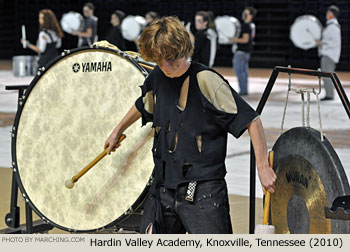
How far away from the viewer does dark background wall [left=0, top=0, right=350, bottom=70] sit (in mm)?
23062

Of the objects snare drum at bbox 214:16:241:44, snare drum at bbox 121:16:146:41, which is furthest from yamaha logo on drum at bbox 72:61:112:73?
snare drum at bbox 121:16:146:41

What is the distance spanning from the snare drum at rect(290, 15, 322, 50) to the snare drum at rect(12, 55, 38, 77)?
6693mm

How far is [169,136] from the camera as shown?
128 inches

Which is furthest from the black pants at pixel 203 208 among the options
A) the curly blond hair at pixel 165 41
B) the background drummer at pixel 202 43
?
the background drummer at pixel 202 43

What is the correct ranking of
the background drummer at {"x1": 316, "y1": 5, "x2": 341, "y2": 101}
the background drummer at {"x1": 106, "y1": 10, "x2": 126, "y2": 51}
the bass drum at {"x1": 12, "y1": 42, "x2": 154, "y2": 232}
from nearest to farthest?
the bass drum at {"x1": 12, "y1": 42, "x2": 154, "y2": 232}
the background drummer at {"x1": 316, "y1": 5, "x2": 341, "y2": 101}
the background drummer at {"x1": 106, "y1": 10, "x2": 126, "y2": 51}

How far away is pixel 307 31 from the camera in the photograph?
667 inches

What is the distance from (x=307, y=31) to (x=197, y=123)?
14.2 m

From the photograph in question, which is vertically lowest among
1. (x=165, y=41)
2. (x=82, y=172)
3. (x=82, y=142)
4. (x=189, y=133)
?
(x=82, y=172)

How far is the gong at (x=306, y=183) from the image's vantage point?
319cm

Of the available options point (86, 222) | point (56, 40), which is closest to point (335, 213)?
point (86, 222)

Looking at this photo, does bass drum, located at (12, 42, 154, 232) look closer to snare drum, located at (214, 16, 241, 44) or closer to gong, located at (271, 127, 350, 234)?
gong, located at (271, 127, 350, 234)

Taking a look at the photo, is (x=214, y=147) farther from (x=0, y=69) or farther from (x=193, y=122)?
(x=0, y=69)

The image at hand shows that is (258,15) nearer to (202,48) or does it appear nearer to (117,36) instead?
(117,36)

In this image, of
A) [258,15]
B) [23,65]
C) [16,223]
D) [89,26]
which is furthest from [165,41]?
[258,15]
